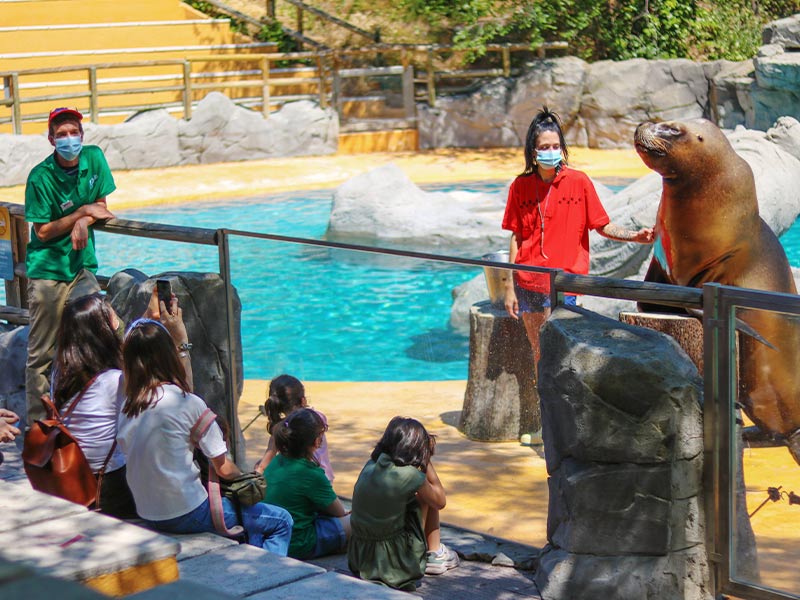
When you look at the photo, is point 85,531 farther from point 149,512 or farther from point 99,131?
point 99,131

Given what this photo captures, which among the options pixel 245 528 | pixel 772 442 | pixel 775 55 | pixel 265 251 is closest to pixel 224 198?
pixel 775 55

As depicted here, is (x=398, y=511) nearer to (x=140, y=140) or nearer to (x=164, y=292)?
(x=164, y=292)

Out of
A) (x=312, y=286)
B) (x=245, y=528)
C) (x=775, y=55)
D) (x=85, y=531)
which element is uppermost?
(x=775, y=55)

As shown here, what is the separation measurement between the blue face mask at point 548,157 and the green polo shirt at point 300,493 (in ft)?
5.52

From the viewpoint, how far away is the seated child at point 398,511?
12.2 feet

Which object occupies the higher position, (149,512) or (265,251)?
(265,251)

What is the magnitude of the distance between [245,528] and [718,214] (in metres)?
2.18

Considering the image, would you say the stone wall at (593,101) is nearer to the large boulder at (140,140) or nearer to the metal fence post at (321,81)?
the metal fence post at (321,81)

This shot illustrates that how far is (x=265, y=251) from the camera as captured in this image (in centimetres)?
466

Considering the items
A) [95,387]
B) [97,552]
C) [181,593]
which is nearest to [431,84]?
[95,387]

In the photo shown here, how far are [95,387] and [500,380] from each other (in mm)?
1480

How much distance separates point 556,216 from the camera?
4.85 m

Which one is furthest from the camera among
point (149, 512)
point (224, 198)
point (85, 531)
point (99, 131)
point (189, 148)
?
point (189, 148)

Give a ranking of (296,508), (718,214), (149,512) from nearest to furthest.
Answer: (149,512) → (296,508) → (718,214)
